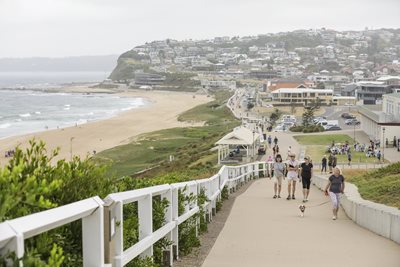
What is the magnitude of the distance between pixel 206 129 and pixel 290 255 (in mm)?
63687

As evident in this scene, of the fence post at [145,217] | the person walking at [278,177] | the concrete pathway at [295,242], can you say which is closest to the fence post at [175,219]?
the concrete pathway at [295,242]

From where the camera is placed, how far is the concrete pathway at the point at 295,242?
721 centimetres


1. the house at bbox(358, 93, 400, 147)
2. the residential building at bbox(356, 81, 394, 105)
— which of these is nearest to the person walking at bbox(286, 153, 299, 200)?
the house at bbox(358, 93, 400, 147)

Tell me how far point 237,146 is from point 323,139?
40.5ft

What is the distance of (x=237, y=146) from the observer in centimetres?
3600

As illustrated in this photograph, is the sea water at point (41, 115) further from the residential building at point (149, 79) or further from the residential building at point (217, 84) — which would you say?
the residential building at point (149, 79)

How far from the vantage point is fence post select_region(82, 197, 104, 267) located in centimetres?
353

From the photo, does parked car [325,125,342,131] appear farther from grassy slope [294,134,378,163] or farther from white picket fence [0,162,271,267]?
white picket fence [0,162,271,267]

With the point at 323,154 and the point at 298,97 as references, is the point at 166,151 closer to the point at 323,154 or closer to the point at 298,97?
the point at 323,154

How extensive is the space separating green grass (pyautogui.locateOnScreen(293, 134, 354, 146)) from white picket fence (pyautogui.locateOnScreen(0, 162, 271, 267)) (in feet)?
124

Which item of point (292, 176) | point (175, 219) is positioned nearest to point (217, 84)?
point (292, 176)

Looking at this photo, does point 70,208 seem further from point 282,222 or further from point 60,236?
point 282,222

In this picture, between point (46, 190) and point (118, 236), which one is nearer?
point (46, 190)

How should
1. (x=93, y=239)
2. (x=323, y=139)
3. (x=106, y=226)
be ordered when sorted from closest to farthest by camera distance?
(x=93, y=239) < (x=106, y=226) < (x=323, y=139)
